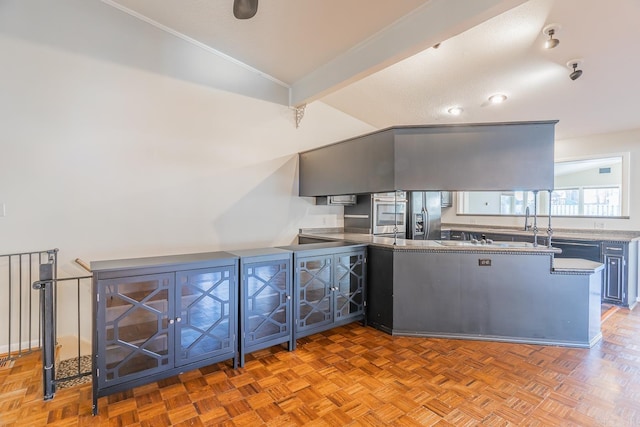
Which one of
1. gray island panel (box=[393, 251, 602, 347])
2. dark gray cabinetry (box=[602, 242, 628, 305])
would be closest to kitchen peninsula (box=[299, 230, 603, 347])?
gray island panel (box=[393, 251, 602, 347])

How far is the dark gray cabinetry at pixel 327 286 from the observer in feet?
9.89

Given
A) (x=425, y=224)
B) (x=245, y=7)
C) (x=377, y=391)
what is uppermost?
(x=245, y=7)

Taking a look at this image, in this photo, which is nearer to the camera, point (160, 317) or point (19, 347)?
point (160, 317)

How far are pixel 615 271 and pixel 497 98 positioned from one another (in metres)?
2.86

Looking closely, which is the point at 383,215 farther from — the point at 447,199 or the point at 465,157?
the point at 447,199

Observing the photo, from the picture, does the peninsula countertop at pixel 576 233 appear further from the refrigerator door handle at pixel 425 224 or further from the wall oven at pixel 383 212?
the wall oven at pixel 383 212

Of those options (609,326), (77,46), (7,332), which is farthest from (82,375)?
(609,326)

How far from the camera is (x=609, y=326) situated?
11.5 ft

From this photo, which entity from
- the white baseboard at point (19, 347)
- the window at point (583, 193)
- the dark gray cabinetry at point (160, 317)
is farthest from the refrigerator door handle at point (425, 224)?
the white baseboard at point (19, 347)

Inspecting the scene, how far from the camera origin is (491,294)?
3080 mm

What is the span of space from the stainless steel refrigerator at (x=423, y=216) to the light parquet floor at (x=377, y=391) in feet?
7.86

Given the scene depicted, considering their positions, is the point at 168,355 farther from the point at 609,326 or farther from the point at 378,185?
the point at 609,326

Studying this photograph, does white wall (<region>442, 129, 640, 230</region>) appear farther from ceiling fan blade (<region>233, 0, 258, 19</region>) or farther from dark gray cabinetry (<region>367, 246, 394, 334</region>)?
ceiling fan blade (<region>233, 0, 258, 19</region>)

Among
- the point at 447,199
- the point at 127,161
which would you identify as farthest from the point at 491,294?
the point at 127,161
